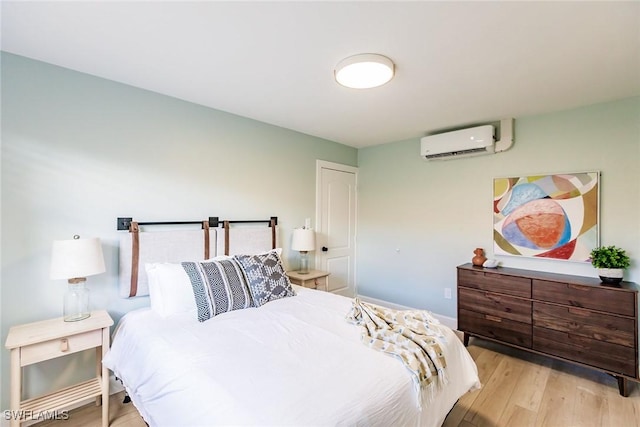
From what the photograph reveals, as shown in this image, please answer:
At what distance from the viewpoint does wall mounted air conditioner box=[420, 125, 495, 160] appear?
117 inches

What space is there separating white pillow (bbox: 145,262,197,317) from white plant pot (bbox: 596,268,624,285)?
3.27 metres

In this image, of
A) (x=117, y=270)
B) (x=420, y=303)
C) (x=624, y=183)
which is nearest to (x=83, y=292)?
(x=117, y=270)

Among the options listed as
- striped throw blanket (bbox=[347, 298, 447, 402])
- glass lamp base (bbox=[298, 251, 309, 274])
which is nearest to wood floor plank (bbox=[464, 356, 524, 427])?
striped throw blanket (bbox=[347, 298, 447, 402])

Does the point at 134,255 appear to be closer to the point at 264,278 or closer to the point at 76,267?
the point at 76,267

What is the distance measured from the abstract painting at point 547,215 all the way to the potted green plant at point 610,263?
0.67 feet

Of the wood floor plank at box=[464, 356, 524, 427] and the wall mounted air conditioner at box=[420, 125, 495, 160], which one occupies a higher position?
the wall mounted air conditioner at box=[420, 125, 495, 160]

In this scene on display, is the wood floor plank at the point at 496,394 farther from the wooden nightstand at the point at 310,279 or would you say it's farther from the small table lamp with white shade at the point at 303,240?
the small table lamp with white shade at the point at 303,240

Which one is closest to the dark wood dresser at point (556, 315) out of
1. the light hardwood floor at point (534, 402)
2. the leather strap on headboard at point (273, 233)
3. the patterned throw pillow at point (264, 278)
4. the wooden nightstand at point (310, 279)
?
the light hardwood floor at point (534, 402)

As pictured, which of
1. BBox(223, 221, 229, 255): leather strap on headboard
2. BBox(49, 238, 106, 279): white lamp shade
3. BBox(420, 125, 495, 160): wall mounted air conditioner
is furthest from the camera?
BBox(420, 125, 495, 160): wall mounted air conditioner

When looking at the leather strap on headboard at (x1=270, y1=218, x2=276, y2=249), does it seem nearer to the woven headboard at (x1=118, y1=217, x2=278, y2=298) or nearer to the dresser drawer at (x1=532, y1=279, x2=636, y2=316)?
the woven headboard at (x1=118, y1=217, x2=278, y2=298)

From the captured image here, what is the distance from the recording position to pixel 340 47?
5.71ft

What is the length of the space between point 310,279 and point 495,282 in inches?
73.1

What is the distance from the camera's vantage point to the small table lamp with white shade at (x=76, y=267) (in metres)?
1.76

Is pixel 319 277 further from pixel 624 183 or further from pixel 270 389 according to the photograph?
pixel 624 183
